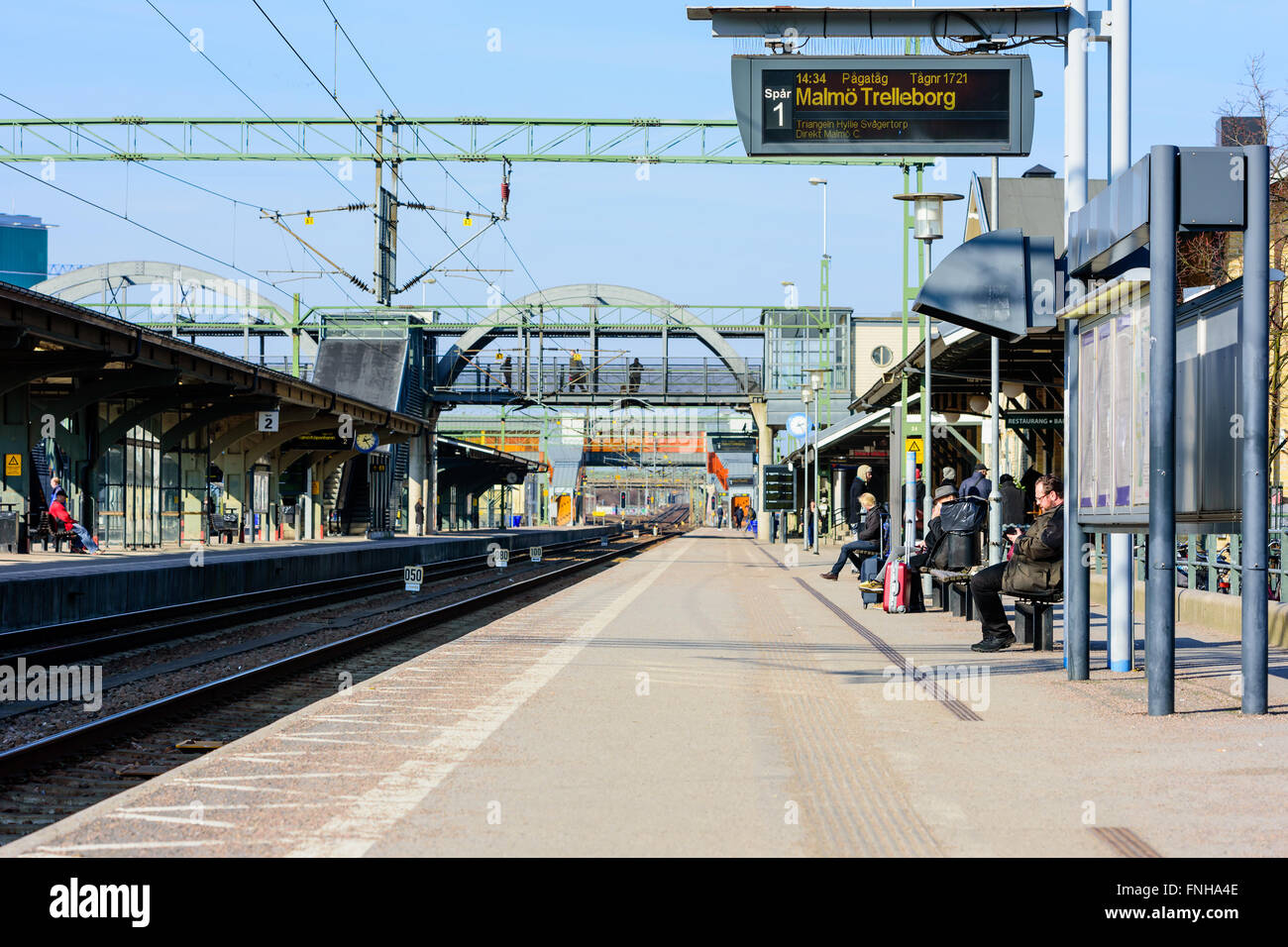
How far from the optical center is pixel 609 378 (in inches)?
2340

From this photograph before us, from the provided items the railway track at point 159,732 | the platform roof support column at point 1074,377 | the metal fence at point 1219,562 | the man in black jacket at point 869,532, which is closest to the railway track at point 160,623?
the railway track at point 159,732

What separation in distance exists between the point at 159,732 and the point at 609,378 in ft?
163

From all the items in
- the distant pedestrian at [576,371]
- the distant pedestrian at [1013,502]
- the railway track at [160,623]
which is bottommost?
the railway track at [160,623]

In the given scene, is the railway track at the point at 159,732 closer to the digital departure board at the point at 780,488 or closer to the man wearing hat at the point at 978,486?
the man wearing hat at the point at 978,486

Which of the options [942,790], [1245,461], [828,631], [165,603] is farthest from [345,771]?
[165,603]

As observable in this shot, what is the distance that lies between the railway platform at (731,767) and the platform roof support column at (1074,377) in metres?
0.37

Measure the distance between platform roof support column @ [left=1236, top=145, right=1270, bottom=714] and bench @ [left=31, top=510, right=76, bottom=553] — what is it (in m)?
29.3

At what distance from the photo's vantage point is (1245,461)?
873 cm

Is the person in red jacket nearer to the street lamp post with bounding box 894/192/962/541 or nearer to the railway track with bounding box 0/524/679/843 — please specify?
the railway track with bounding box 0/524/679/843

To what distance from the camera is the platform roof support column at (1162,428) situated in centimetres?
898

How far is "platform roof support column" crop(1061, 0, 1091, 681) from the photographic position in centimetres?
1096

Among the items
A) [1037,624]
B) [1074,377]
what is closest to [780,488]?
[1037,624]

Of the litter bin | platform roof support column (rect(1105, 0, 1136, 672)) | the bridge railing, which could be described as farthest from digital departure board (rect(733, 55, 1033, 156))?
the bridge railing
